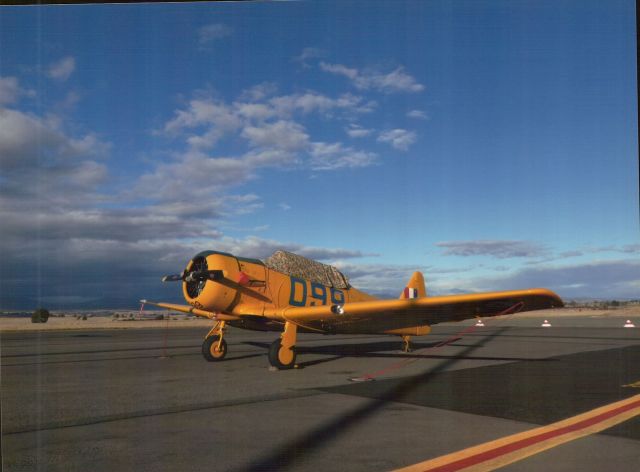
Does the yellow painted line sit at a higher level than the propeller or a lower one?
lower

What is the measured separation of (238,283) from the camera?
40.2ft

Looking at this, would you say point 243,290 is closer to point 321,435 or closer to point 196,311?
point 196,311

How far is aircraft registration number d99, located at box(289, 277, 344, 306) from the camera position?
13.4 m

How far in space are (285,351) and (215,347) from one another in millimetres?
2726

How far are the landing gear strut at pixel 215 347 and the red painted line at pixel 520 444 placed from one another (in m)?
9.21

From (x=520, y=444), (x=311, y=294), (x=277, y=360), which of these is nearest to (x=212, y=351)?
(x=277, y=360)

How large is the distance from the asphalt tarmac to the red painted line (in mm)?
272

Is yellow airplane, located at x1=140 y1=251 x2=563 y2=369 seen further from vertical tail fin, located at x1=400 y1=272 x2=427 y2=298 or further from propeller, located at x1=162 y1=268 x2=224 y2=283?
vertical tail fin, located at x1=400 y1=272 x2=427 y2=298

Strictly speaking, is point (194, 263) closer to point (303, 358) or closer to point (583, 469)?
point (303, 358)

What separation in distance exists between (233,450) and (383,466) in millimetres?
1467

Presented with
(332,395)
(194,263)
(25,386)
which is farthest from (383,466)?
(194,263)

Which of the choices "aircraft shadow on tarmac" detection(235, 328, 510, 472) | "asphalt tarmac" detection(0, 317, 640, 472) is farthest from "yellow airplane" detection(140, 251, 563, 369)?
"aircraft shadow on tarmac" detection(235, 328, 510, 472)

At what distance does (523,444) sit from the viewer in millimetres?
4988

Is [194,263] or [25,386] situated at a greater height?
[194,263]
